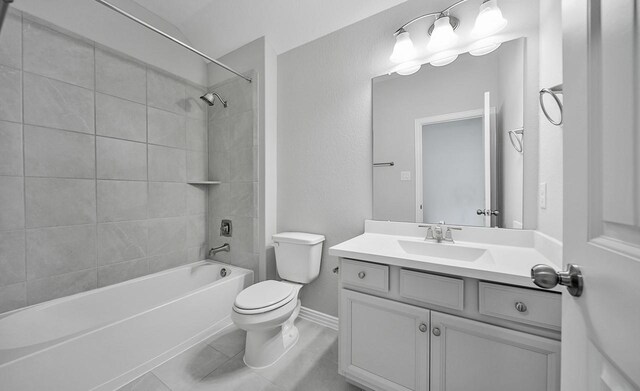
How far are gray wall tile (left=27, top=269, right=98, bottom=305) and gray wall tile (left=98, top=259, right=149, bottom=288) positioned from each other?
0.04 m

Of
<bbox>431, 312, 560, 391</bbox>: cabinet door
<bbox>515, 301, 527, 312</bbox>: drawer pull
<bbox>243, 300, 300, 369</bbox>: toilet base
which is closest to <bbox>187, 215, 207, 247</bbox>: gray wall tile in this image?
<bbox>243, 300, 300, 369</bbox>: toilet base

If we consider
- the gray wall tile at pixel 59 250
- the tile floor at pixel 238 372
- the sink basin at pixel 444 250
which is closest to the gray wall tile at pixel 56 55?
the gray wall tile at pixel 59 250

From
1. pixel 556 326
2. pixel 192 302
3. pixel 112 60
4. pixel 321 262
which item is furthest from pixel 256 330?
pixel 112 60

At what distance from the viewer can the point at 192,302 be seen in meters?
1.62

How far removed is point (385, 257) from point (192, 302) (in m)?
1.39

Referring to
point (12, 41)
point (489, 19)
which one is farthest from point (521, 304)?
point (12, 41)

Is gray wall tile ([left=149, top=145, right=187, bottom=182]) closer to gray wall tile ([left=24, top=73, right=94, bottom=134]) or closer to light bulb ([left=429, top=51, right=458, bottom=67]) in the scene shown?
A: gray wall tile ([left=24, top=73, right=94, bottom=134])

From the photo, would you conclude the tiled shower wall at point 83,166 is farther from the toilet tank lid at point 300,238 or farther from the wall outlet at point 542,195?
the wall outlet at point 542,195

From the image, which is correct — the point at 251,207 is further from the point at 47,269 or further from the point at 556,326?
the point at 556,326

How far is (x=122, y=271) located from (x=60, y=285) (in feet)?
1.08

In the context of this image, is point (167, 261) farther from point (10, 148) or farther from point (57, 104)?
point (57, 104)

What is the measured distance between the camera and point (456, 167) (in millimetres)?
1398

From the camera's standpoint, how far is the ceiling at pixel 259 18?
166cm

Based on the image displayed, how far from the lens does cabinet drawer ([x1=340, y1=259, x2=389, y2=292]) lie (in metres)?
1.09
